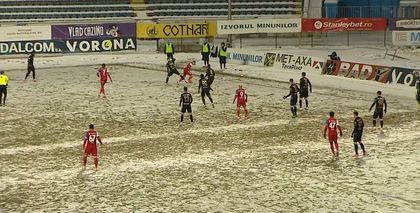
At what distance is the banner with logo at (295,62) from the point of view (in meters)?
33.6

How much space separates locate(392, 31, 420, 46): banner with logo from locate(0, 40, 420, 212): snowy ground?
18.7 m

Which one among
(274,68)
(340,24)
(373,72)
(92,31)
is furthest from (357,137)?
(340,24)

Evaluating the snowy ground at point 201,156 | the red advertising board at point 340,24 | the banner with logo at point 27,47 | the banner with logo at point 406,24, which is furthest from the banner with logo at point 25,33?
the banner with logo at point 406,24

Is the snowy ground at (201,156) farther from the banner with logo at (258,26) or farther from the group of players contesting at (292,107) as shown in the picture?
the banner with logo at (258,26)

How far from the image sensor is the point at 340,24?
1961 inches

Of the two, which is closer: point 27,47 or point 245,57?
point 245,57

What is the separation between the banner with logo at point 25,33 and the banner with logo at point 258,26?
13418mm

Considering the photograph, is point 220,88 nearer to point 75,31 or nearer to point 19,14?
point 75,31

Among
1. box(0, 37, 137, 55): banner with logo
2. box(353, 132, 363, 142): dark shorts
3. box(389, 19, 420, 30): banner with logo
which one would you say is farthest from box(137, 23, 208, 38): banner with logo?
box(353, 132, 363, 142): dark shorts

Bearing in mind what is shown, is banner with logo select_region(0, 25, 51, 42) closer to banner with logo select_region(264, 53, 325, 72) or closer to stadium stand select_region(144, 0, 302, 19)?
stadium stand select_region(144, 0, 302, 19)

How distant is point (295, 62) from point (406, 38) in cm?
1511

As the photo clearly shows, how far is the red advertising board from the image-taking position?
49.6 m

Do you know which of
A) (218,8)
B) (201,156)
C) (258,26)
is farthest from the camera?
(218,8)

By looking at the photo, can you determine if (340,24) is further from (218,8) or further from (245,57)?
(245,57)
